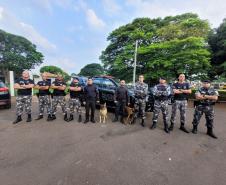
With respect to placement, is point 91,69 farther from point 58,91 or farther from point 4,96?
point 58,91

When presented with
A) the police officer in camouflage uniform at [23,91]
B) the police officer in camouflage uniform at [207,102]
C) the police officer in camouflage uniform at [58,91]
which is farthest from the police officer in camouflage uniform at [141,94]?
the police officer in camouflage uniform at [23,91]

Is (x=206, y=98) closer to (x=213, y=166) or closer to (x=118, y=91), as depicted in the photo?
(x=213, y=166)

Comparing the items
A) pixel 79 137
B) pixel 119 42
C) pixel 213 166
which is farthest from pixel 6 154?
pixel 119 42

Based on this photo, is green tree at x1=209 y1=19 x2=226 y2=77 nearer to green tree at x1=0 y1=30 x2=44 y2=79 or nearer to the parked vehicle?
the parked vehicle

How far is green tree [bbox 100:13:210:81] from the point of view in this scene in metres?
16.4

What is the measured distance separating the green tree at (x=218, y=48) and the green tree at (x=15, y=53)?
35.1 metres

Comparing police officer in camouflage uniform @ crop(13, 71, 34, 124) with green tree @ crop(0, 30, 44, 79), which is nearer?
police officer in camouflage uniform @ crop(13, 71, 34, 124)

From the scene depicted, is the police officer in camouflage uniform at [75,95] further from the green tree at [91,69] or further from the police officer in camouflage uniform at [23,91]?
the green tree at [91,69]

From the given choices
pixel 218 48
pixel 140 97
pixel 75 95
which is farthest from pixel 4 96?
pixel 218 48

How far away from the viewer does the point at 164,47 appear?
1706 centimetres

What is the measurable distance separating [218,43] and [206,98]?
20.2 m

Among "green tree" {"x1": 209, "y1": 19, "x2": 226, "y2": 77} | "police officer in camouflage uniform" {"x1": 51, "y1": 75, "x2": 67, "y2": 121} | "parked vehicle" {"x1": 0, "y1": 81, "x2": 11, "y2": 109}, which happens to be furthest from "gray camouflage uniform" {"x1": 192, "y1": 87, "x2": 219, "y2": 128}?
"green tree" {"x1": 209, "y1": 19, "x2": 226, "y2": 77}

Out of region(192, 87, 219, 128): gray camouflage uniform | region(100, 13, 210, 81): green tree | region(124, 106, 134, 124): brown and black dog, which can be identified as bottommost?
region(124, 106, 134, 124): brown and black dog

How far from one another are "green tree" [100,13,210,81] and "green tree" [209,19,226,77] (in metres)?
2.61
